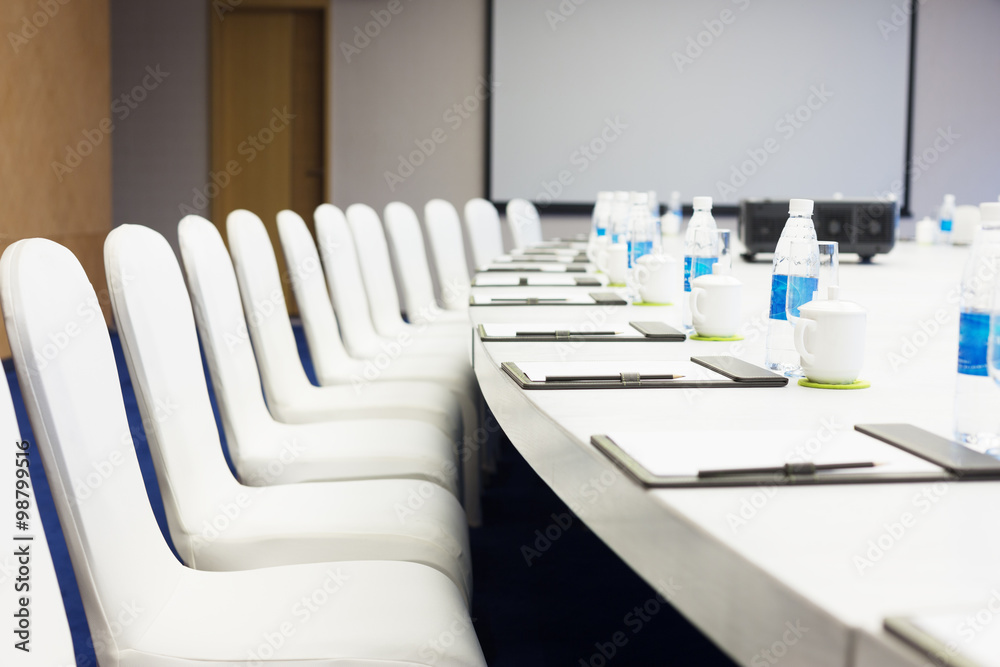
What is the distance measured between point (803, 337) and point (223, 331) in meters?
1.05

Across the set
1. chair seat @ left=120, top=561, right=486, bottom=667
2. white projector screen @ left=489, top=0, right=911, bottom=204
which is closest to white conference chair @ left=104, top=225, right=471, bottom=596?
chair seat @ left=120, top=561, right=486, bottom=667

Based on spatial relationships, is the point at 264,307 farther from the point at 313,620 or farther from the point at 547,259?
the point at 547,259

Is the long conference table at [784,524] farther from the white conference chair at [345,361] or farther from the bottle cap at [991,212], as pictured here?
the white conference chair at [345,361]

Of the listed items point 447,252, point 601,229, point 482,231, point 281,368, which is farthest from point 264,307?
point 482,231

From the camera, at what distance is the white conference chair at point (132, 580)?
3.28 ft

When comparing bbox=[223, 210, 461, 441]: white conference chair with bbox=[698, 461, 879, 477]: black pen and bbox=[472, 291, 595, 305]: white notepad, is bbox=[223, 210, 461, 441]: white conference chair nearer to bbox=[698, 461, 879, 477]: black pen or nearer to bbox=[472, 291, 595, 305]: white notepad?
bbox=[472, 291, 595, 305]: white notepad

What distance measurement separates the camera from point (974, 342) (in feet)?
3.31

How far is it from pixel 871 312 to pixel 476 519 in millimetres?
1375

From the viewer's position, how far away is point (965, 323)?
103 centimetres

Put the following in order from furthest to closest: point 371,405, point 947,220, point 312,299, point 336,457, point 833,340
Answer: point 947,220 → point 312,299 → point 371,405 → point 336,457 → point 833,340

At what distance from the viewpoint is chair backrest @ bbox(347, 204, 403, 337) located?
3.29 metres

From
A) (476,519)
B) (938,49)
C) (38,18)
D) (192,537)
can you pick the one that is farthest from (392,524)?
(938,49)

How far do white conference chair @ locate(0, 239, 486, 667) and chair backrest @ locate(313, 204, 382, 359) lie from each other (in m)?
1.57

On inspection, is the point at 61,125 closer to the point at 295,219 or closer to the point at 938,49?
the point at 295,219
